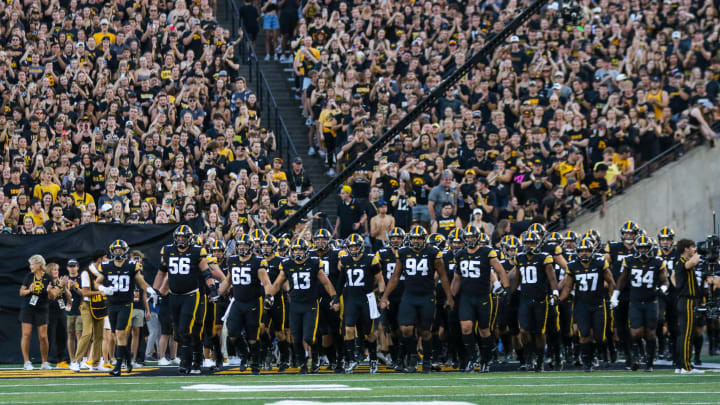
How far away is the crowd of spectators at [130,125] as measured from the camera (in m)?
20.4

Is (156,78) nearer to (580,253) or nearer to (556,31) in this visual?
(556,31)

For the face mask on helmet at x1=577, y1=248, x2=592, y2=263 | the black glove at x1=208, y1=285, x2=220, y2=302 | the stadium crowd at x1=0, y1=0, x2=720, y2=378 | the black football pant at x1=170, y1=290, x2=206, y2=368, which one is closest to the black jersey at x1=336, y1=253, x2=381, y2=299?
the black glove at x1=208, y1=285, x2=220, y2=302

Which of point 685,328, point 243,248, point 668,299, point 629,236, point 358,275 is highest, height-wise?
point 243,248

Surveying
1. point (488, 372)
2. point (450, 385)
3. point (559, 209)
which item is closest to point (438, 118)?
point (559, 209)

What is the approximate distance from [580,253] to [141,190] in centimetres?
833

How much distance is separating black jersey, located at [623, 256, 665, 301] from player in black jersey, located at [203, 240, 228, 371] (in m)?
5.69

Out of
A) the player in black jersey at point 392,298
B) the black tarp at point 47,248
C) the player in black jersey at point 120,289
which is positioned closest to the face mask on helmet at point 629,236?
the player in black jersey at point 392,298

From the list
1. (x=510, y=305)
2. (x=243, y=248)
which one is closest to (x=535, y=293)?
(x=510, y=305)

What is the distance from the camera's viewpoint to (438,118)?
23625mm

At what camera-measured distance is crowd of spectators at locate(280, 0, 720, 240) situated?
69.6 feet

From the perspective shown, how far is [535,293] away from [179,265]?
488 centimetres

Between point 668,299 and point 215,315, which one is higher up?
point 215,315

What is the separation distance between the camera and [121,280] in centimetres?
1619

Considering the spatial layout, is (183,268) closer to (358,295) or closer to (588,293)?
(358,295)
